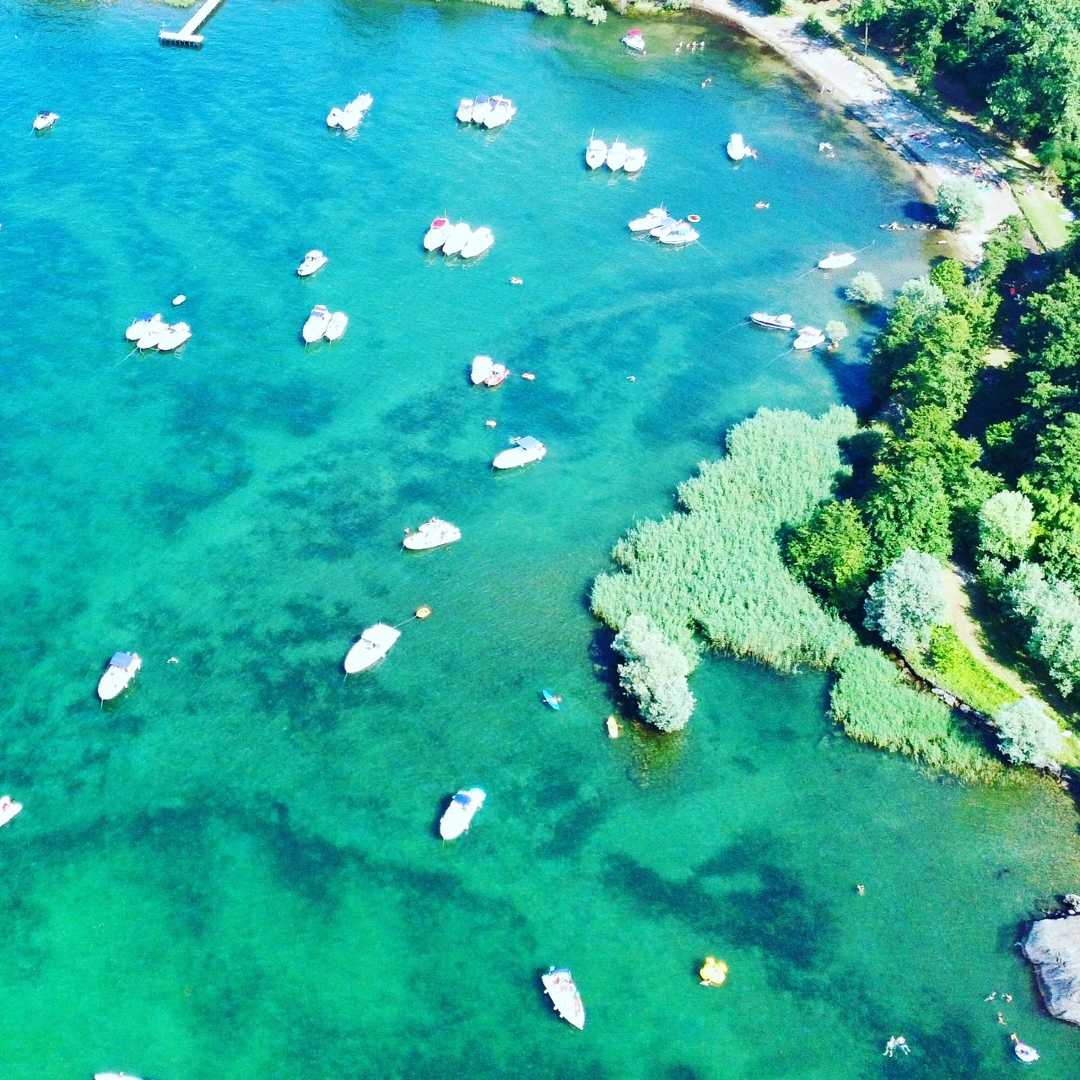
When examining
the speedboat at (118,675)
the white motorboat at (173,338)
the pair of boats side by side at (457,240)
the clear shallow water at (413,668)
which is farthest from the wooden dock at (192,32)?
the speedboat at (118,675)

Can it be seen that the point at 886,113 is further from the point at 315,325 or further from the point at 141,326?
the point at 141,326

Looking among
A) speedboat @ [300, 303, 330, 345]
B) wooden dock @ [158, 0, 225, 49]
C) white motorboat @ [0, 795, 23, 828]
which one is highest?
wooden dock @ [158, 0, 225, 49]

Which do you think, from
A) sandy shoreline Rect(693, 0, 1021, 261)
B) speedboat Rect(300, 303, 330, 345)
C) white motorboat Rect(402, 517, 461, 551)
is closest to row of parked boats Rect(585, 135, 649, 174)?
sandy shoreline Rect(693, 0, 1021, 261)

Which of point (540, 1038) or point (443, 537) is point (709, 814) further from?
point (443, 537)

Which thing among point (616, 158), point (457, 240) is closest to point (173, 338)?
point (457, 240)

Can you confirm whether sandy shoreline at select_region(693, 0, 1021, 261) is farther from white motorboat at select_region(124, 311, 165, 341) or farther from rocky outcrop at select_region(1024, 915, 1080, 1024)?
white motorboat at select_region(124, 311, 165, 341)

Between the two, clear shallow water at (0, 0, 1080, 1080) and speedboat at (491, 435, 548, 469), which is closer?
clear shallow water at (0, 0, 1080, 1080)

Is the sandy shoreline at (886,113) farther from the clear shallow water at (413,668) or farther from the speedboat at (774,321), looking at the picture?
the speedboat at (774,321)

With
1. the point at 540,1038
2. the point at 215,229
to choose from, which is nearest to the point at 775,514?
the point at 540,1038
